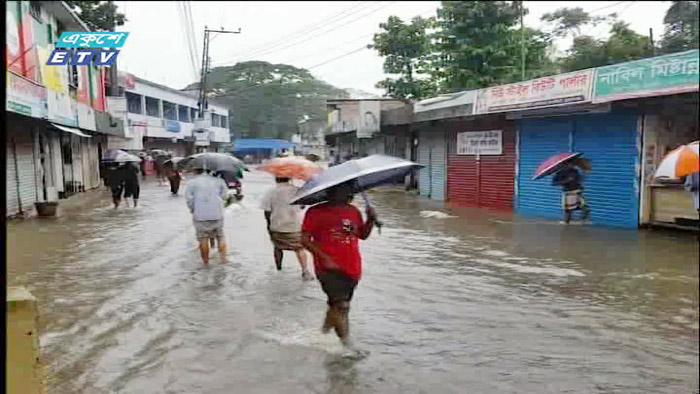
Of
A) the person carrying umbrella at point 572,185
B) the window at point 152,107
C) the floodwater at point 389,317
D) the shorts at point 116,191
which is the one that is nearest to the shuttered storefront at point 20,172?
the shorts at point 116,191

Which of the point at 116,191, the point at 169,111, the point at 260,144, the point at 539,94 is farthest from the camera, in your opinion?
the point at 260,144

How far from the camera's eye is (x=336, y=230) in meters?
4.84

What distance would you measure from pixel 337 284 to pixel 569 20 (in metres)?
35.9

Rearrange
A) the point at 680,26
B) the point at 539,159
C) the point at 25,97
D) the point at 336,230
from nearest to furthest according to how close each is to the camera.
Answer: the point at 336,230
the point at 25,97
the point at 539,159
the point at 680,26

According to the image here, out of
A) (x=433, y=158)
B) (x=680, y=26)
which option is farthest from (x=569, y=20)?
(x=433, y=158)

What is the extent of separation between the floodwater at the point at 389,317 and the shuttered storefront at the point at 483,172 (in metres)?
5.71

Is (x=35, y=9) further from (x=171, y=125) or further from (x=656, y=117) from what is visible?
(x=171, y=125)

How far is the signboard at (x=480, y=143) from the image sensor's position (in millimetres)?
17562

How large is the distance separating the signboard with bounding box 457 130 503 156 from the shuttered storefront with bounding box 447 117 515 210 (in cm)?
11

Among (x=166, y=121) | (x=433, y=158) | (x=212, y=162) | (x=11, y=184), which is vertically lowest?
(x=11, y=184)

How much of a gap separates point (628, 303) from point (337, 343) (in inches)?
135

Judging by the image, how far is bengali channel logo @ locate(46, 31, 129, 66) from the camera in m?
11.3

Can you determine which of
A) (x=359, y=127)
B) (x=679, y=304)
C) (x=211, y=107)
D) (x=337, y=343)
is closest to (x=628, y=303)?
(x=679, y=304)

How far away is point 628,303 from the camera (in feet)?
22.1
